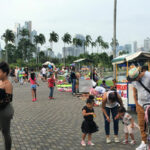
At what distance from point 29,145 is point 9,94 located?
1689 mm

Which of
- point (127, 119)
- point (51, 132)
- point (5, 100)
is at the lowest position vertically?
point (51, 132)

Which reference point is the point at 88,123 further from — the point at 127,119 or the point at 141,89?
the point at 141,89

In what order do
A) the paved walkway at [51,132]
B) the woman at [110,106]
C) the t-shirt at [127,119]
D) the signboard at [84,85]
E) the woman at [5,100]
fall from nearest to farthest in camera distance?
the woman at [5,100], the paved walkway at [51,132], the woman at [110,106], the t-shirt at [127,119], the signboard at [84,85]

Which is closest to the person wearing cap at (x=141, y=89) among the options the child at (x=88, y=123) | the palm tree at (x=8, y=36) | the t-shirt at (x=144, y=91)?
the t-shirt at (x=144, y=91)

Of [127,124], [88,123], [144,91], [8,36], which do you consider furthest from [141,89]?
[8,36]

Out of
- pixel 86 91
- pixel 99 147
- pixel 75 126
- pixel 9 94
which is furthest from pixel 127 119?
pixel 86 91

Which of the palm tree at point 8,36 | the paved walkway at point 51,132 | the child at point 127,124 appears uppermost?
the palm tree at point 8,36

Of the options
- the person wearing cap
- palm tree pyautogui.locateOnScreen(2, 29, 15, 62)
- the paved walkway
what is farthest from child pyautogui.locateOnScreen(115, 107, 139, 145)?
palm tree pyautogui.locateOnScreen(2, 29, 15, 62)

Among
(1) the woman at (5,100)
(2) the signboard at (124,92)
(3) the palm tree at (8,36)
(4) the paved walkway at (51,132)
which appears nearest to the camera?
(1) the woman at (5,100)

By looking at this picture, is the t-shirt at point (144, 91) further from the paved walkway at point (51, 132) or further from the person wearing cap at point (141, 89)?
the paved walkway at point (51, 132)

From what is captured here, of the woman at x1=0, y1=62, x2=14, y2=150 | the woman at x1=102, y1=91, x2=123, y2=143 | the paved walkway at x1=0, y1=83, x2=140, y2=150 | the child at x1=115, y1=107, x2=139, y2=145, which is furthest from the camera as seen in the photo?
the child at x1=115, y1=107, x2=139, y2=145

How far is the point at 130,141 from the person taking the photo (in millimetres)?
5473

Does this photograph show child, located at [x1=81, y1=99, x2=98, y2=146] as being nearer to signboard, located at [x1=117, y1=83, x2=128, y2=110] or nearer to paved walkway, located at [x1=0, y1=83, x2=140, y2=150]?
paved walkway, located at [x1=0, y1=83, x2=140, y2=150]

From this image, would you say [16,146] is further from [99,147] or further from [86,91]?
[86,91]
